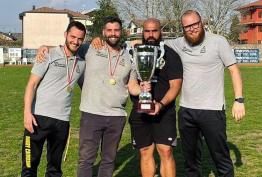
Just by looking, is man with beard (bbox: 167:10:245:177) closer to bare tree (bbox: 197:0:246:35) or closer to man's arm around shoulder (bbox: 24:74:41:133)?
man's arm around shoulder (bbox: 24:74:41:133)

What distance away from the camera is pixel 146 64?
16.7 ft

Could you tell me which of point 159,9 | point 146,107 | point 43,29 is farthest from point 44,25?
point 146,107

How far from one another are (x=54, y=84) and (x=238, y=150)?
14.4ft

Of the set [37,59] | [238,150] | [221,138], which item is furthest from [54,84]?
[238,150]

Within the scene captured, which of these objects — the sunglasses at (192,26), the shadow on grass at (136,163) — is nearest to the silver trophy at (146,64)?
the sunglasses at (192,26)

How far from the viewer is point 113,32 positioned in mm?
5008

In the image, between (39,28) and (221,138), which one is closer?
(221,138)

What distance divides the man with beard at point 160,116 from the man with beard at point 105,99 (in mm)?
278

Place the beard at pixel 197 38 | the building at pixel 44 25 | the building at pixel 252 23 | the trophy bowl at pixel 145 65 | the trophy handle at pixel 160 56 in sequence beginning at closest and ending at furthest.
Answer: the trophy bowl at pixel 145 65 < the trophy handle at pixel 160 56 < the beard at pixel 197 38 < the building at pixel 44 25 < the building at pixel 252 23

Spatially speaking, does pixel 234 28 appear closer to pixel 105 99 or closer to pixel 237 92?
pixel 237 92

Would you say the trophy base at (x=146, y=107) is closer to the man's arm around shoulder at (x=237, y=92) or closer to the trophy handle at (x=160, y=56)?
the trophy handle at (x=160, y=56)

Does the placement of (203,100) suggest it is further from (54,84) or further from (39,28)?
(39,28)

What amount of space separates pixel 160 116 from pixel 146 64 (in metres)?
0.68

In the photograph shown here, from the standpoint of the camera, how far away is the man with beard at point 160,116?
521 cm
